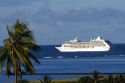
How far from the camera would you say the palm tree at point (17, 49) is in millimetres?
40719

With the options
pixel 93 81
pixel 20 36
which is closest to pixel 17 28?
pixel 20 36

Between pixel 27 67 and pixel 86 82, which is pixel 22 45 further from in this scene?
pixel 86 82

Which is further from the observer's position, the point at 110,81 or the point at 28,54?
the point at 110,81

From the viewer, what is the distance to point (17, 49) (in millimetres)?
40844

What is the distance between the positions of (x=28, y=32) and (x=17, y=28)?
2.88 feet

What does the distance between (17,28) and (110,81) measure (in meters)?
10.3

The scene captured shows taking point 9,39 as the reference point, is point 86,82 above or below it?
below

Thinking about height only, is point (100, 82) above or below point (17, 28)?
below

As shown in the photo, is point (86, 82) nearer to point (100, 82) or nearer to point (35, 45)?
point (100, 82)

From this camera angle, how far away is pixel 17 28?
41094 mm

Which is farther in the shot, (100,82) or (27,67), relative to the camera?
(100,82)

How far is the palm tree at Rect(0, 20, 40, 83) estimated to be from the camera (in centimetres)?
4072

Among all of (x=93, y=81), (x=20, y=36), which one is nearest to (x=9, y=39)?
(x=20, y=36)

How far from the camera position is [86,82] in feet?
160
